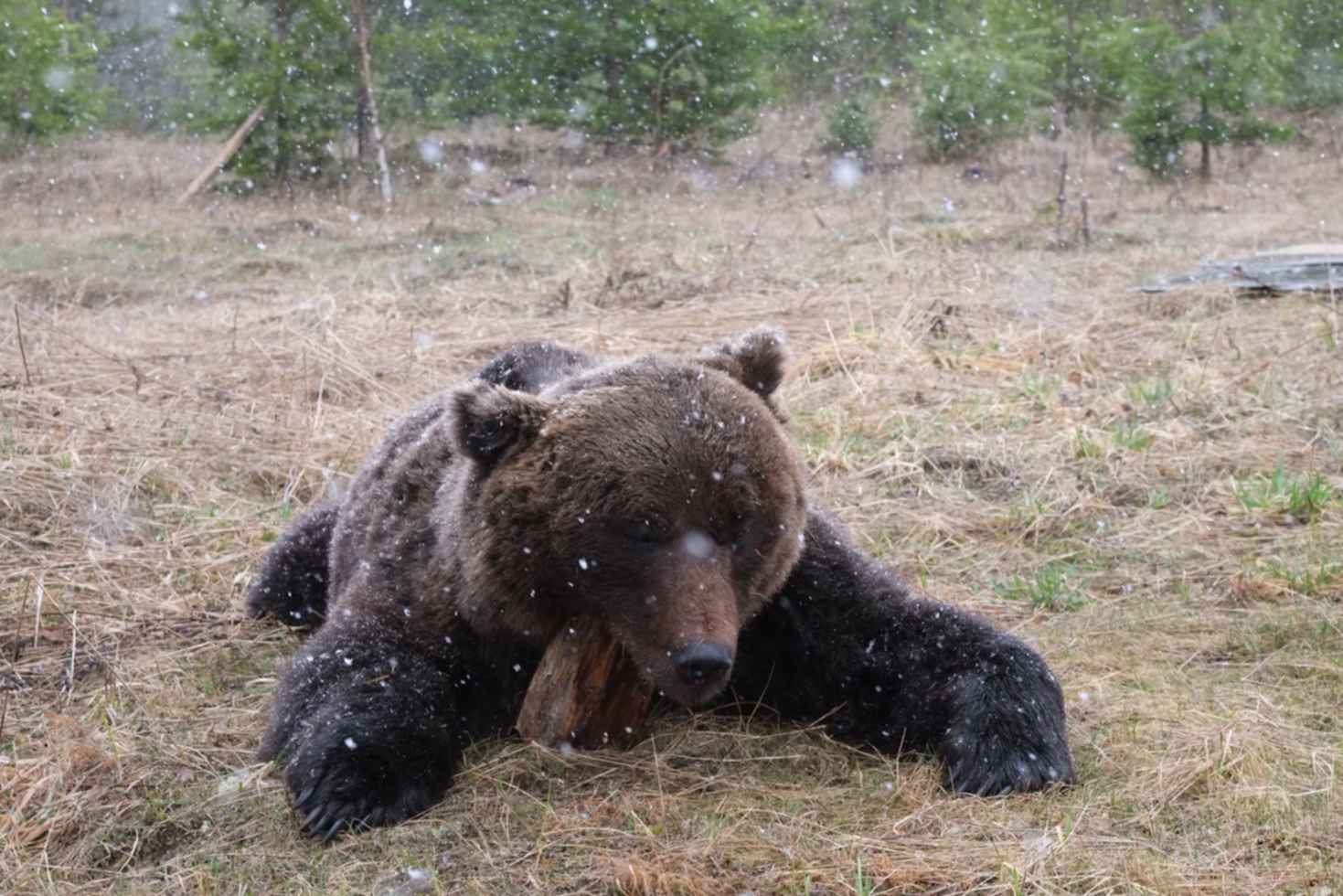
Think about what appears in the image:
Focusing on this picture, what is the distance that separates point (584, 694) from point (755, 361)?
3.39 ft

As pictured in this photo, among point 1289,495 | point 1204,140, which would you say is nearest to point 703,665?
point 1289,495

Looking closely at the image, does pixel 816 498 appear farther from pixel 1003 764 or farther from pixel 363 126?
pixel 363 126

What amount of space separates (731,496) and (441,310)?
23.9 feet

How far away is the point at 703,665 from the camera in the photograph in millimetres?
3195

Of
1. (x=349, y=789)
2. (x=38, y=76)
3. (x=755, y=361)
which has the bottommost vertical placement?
(x=349, y=789)

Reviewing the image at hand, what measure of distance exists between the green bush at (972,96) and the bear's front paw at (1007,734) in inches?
613

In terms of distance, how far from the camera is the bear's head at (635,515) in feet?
10.9

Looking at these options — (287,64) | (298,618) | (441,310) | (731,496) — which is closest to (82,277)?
(441,310)

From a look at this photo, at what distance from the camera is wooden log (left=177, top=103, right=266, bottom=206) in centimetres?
1755

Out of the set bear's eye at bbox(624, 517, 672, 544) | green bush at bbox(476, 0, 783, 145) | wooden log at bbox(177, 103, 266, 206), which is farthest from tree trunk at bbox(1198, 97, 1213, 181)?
bear's eye at bbox(624, 517, 672, 544)

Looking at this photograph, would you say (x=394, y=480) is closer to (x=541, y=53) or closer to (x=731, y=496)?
(x=731, y=496)

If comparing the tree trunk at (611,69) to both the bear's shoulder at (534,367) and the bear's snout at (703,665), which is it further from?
the bear's snout at (703,665)

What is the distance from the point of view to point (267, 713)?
12.7 feet

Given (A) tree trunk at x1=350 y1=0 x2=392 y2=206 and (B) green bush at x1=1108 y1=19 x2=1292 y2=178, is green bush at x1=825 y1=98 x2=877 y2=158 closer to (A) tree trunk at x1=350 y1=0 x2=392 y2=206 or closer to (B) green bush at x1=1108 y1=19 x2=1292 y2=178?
(B) green bush at x1=1108 y1=19 x2=1292 y2=178
